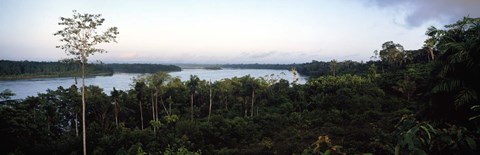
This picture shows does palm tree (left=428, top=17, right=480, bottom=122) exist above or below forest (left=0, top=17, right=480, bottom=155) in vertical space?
above

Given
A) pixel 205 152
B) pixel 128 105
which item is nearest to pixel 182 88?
pixel 128 105

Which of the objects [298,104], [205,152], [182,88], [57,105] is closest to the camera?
[205,152]

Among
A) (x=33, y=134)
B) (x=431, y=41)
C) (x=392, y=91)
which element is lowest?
(x=33, y=134)

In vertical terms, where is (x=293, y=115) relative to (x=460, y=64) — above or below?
below

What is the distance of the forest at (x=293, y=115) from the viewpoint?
3424 millimetres

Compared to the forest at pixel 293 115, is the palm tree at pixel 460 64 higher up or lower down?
higher up

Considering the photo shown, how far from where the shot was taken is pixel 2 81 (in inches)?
3091

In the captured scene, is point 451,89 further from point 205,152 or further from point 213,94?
point 213,94

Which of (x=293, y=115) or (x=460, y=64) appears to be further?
(x=293, y=115)

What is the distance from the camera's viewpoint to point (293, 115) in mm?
25875

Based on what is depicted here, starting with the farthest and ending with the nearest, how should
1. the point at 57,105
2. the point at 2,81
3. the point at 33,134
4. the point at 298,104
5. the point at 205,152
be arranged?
1. the point at 2,81
2. the point at 298,104
3. the point at 57,105
4. the point at 33,134
5. the point at 205,152

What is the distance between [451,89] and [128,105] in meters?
34.3

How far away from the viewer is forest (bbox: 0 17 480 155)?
3424mm

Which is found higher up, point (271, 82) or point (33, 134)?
point (271, 82)
